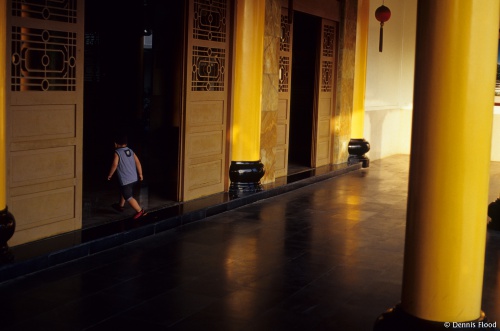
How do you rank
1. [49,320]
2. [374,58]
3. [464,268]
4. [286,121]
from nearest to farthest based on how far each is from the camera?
[464,268] → [49,320] → [286,121] → [374,58]

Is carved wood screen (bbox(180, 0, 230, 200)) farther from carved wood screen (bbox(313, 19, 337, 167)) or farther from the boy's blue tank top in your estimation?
carved wood screen (bbox(313, 19, 337, 167))

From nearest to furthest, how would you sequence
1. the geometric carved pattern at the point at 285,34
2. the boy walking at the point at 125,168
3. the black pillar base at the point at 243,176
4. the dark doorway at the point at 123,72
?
the boy walking at the point at 125,168, the black pillar base at the point at 243,176, the geometric carved pattern at the point at 285,34, the dark doorway at the point at 123,72

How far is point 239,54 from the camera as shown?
9.17 meters

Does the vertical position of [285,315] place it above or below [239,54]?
below

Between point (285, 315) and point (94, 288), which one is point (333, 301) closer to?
point (285, 315)

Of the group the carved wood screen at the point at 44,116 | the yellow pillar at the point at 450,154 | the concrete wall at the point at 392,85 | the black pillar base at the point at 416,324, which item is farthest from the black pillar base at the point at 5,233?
the concrete wall at the point at 392,85

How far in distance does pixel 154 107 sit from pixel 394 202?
4897 mm

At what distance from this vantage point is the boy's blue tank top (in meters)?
7.35

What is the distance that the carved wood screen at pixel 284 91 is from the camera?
35.0 ft

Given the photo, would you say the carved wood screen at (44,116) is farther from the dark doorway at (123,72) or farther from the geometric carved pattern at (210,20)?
the dark doorway at (123,72)

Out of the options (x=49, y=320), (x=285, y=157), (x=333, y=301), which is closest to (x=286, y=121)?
(x=285, y=157)

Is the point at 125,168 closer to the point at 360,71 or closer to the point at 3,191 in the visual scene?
the point at 3,191

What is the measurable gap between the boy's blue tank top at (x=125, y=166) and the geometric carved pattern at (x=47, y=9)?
4.81 ft

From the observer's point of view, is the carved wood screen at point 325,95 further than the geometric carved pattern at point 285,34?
Yes
